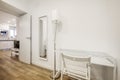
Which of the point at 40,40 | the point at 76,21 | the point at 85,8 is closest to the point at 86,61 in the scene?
the point at 76,21

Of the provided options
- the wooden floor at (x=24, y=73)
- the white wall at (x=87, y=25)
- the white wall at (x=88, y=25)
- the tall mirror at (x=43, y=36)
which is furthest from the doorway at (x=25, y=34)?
the white wall at (x=88, y=25)

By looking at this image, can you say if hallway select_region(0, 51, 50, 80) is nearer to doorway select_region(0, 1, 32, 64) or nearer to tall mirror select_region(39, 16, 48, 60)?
tall mirror select_region(39, 16, 48, 60)

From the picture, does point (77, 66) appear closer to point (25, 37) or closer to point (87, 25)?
point (87, 25)

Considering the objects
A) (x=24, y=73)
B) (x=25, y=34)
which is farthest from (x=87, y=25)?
(x=25, y=34)

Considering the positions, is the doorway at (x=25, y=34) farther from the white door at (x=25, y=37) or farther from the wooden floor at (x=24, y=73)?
the wooden floor at (x=24, y=73)

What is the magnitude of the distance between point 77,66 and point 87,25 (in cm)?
104

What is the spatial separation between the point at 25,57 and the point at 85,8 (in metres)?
2.98

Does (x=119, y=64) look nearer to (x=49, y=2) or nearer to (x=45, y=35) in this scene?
(x=45, y=35)

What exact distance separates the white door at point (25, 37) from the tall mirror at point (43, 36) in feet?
1.88

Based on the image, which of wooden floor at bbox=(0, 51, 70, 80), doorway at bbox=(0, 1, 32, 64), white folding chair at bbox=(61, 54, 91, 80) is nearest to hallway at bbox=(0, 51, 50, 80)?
wooden floor at bbox=(0, 51, 70, 80)

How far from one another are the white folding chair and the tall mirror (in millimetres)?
1398

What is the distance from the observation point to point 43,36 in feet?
10.1

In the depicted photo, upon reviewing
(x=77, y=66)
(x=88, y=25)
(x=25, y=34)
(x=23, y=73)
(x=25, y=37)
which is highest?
(x=88, y=25)

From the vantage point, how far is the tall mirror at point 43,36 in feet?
9.78
